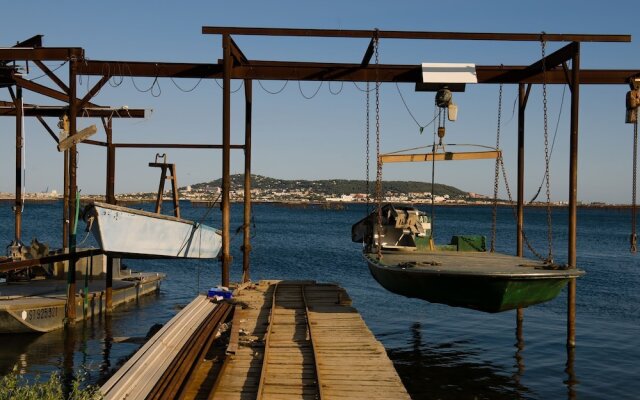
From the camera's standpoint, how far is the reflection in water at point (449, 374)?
1454 cm

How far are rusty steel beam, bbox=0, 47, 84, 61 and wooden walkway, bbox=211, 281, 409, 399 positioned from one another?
8.80 m

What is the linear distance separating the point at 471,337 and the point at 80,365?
12.3 metres

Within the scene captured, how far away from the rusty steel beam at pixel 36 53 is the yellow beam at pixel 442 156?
32.0 ft

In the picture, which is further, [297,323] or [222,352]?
[297,323]

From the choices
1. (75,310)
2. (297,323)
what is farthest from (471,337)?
(75,310)

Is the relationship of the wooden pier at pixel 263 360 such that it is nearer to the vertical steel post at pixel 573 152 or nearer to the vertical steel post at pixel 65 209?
the vertical steel post at pixel 573 152

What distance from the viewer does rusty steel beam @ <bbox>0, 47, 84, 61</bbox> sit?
17781mm

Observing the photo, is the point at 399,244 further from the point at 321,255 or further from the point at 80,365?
the point at 321,255

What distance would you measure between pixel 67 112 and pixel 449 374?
1682cm

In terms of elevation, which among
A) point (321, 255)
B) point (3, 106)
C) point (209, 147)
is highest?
point (3, 106)

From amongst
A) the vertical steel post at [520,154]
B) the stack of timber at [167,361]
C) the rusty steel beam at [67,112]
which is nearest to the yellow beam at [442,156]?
the vertical steel post at [520,154]

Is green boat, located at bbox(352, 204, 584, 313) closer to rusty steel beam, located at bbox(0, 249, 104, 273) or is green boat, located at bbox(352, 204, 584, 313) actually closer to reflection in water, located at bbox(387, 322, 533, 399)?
reflection in water, located at bbox(387, 322, 533, 399)

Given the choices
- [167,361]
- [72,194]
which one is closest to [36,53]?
[72,194]

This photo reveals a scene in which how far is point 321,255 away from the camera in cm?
5553
